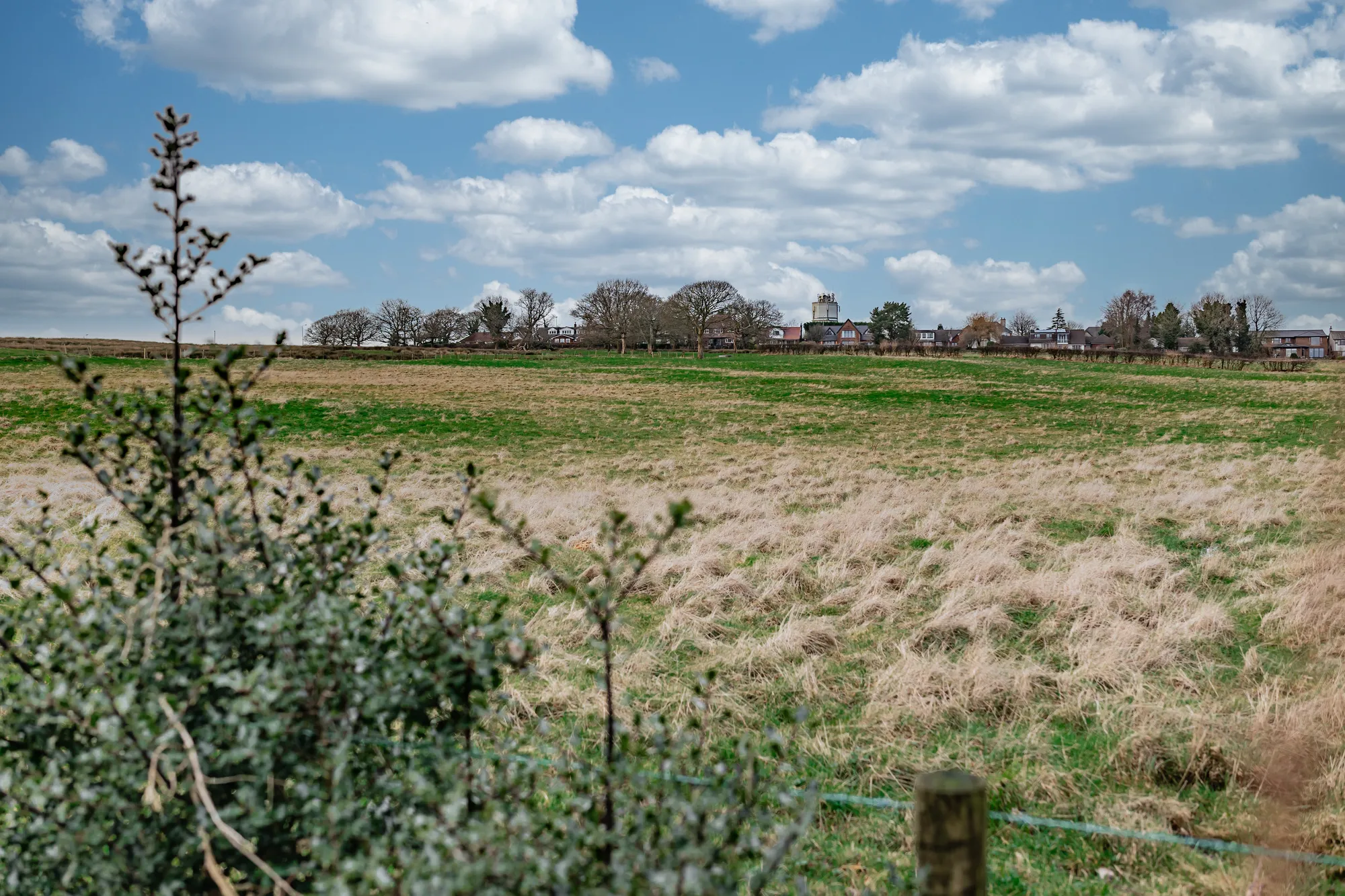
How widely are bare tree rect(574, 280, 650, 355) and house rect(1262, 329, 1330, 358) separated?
2122 inches

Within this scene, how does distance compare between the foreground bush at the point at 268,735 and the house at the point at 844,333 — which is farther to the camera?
the house at the point at 844,333

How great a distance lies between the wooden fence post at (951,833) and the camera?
242 cm

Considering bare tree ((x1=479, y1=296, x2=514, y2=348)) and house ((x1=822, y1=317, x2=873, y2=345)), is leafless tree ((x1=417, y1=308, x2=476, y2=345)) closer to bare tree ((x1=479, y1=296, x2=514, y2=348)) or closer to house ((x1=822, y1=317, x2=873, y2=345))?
bare tree ((x1=479, y1=296, x2=514, y2=348))

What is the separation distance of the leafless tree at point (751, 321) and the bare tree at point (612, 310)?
10.5m

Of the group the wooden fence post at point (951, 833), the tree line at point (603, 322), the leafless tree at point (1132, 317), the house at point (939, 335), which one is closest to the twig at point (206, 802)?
the wooden fence post at point (951, 833)

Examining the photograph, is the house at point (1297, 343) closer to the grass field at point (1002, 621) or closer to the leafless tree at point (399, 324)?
the grass field at point (1002, 621)

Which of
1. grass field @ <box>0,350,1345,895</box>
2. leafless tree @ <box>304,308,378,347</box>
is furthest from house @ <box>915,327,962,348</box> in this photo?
grass field @ <box>0,350,1345,895</box>

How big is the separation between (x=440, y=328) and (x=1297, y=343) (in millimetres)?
94023

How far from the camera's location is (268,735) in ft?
9.11

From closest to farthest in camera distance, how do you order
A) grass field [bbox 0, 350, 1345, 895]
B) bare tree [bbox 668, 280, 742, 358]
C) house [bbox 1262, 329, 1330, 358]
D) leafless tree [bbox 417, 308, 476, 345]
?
1. house [bbox 1262, 329, 1330, 358]
2. grass field [bbox 0, 350, 1345, 895]
3. bare tree [bbox 668, 280, 742, 358]
4. leafless tree [bbox 417, 308, 476, 345]

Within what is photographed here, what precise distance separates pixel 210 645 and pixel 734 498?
11785 mm

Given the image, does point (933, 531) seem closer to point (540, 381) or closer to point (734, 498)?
point (734, 498)

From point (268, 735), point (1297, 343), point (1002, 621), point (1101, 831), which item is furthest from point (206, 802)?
point (1297, 343)

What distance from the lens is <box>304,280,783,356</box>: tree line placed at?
82.0 m
